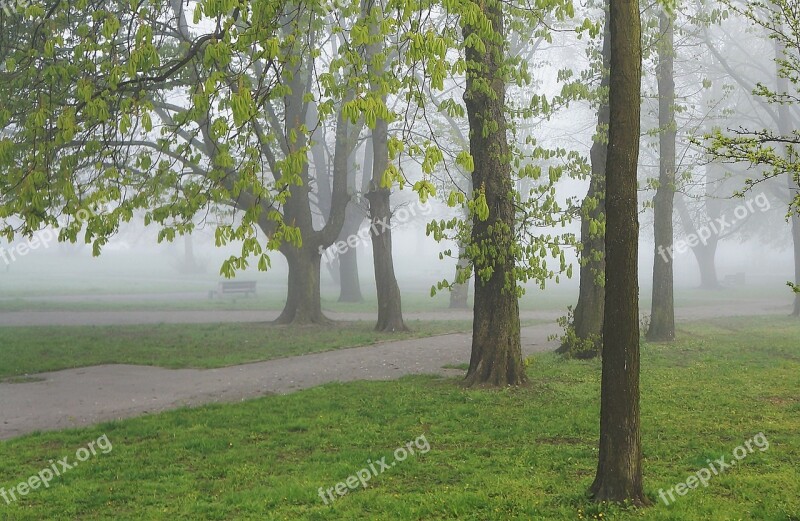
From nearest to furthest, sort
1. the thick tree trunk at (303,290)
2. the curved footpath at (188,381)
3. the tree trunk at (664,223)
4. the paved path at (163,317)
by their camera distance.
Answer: the curved footpath at (188,381)
the tree trunk at (664,223)
the thick tree trunk at (303,290)
the paved path at (163,317)

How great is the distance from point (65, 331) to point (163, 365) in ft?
23.0

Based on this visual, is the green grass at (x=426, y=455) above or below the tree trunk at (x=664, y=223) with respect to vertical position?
below

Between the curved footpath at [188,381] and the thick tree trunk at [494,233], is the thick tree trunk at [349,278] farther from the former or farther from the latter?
the thick tree trunk at [494,233]

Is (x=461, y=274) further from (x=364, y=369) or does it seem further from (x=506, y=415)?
(x=364, y=369)

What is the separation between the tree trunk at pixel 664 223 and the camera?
1941 centimetres

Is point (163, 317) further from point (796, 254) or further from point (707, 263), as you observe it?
point (707, 263)

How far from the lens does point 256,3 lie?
314 inches

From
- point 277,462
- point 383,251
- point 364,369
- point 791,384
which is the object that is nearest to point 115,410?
point 277,462

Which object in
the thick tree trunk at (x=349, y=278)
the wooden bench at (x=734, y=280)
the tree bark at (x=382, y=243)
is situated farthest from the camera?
the wooden bench at (x=734, y=280)

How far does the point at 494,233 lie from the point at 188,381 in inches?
236

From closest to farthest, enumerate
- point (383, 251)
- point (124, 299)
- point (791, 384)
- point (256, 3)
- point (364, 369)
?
point (256, 3) < point (791, 384) < point (364, 369) < point (383, 251) < point (124, 299)

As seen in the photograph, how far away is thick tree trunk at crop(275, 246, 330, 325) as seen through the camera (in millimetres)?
23625

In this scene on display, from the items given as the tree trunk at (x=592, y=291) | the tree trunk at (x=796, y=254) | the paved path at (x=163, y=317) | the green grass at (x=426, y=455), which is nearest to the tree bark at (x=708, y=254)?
the tree trunk at (x=796, y=254)

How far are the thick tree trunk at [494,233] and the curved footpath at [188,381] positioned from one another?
6.17 feet
